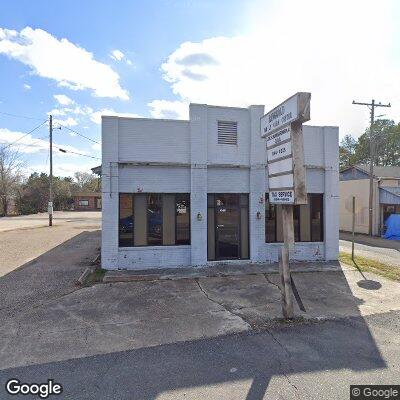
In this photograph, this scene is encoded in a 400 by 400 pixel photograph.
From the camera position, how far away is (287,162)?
604cm

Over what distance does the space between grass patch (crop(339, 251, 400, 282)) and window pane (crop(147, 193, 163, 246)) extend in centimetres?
694

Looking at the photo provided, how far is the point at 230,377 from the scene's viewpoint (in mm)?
4164

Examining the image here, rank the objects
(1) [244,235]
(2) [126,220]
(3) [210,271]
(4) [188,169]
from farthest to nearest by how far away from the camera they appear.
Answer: (1) [244,235] → (4) [188,169] → (2) [126,220] → (3) [210,271]

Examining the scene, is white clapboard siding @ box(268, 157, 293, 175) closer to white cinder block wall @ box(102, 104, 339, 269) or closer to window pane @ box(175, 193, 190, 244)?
white cinder block wall @ box(102, 104, 339, 269)

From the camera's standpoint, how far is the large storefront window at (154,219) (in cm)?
1026

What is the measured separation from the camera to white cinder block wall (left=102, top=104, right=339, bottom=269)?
10.0 m

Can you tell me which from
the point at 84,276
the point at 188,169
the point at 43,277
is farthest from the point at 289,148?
the point at 43,277

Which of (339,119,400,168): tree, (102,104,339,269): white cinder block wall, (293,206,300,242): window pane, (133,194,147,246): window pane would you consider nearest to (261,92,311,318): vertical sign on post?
(102,104,339,269): white cinder block wall

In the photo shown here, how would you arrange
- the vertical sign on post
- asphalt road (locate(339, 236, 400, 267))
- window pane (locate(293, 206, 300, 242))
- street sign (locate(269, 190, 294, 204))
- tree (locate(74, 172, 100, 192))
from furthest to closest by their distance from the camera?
tree (locate(74, 172, 100, 192))
asphalt road (locate(339, 236, 400, 267))
window pane (locate(293, 206, 300, 242))
street sign (locate(269, 190, 294, 204))
the vertical sign on post

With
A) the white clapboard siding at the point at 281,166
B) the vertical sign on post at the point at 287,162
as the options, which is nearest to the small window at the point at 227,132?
the vertical sign on post at the point at 287,162

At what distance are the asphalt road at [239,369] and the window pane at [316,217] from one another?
20.7 ft

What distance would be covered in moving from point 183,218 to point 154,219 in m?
0.99

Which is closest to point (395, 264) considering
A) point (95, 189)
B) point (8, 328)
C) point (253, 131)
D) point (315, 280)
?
point (315, 280)

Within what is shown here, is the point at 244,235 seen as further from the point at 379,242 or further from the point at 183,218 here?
the point at 379,242
